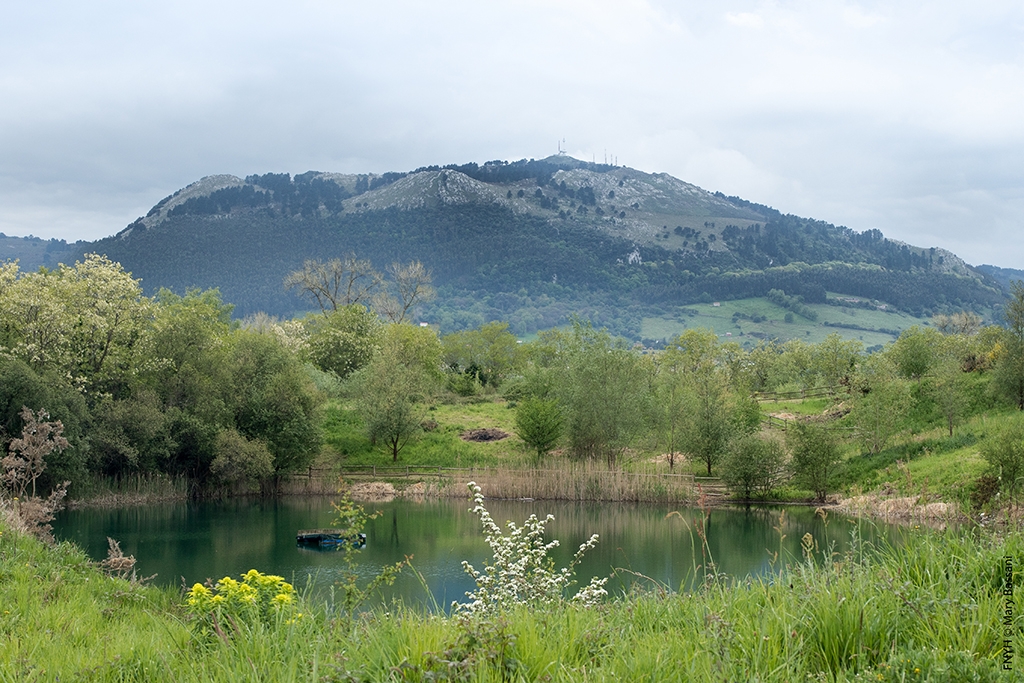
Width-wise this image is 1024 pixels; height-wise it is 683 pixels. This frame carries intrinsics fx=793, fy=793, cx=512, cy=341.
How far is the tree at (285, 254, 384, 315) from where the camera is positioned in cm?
7375

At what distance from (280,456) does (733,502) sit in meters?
23.6

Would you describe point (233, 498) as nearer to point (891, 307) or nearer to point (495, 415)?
point (495, 415)

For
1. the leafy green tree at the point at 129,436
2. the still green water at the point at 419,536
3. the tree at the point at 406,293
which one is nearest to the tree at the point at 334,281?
the tree at the point at 406,293

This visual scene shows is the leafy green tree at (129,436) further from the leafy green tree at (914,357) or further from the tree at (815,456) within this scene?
the leafy green tree at (914,357)

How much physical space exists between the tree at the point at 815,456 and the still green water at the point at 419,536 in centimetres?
158

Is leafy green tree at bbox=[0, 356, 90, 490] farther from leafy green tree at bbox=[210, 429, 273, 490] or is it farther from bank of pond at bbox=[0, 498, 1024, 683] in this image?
bank of pond at bbox=[0, 498, 1024, 683]

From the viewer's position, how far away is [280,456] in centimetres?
4259

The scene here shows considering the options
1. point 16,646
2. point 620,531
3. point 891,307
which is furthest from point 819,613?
point 891,307

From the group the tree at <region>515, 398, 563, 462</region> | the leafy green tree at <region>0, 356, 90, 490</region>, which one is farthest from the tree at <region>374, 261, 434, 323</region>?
the leafy green tree at <region>0, 356, 90, 490</region>

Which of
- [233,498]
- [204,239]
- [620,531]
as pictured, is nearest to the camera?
[620,531]

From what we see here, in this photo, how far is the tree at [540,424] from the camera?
44.3 m

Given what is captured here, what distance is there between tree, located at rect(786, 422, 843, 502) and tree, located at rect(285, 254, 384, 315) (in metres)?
46.6

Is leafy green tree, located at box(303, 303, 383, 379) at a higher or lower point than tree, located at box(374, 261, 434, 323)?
lower

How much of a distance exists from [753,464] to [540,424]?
39.6ft
